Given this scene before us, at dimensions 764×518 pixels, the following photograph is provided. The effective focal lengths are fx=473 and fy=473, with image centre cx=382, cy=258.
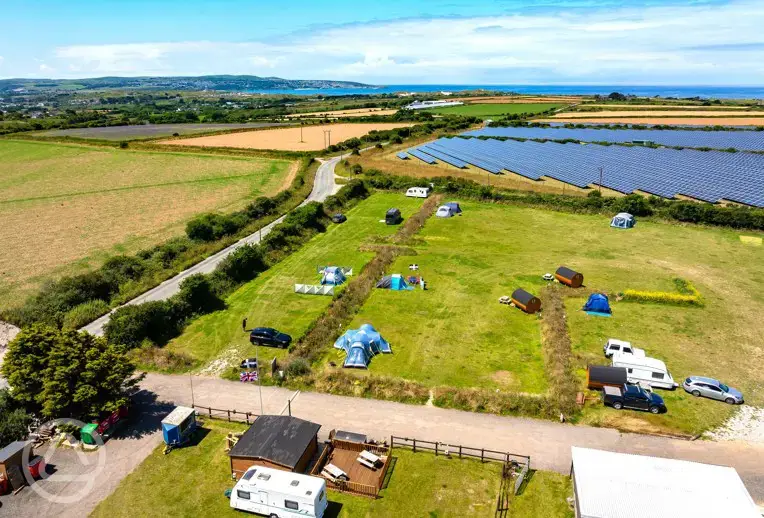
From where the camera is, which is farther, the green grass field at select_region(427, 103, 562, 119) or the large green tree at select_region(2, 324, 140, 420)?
the green grass field at select_region(427, 103, 562, 119)

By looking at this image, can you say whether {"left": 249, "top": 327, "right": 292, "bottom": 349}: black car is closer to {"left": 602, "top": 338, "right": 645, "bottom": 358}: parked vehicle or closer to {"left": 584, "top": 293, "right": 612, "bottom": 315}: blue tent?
{"left": 602, "top": 338, "right": 645, "bottom": 358}: parked vehicle

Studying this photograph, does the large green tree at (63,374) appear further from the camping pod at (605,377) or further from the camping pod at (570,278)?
the camping pod at (570,278)

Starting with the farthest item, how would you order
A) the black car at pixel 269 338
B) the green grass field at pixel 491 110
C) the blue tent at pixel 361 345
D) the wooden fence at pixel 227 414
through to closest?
1. the green grass field at pixel 491 110
2. the black car at pixel 269 338
3. the blue tent at pixel 361 345
4. the wooden fence at pixel 227 414

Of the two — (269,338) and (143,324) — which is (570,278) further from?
(143,324)

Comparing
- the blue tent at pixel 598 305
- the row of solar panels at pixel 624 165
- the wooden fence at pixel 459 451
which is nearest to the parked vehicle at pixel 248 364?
the wooden fence at pixel 459 451

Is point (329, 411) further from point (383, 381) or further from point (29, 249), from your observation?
point (29, 249)

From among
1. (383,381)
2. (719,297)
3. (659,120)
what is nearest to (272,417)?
(383,381)

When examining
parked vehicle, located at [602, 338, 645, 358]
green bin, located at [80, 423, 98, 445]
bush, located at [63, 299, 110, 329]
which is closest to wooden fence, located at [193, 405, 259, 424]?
green bin, located at [80, 423, 98, 445]

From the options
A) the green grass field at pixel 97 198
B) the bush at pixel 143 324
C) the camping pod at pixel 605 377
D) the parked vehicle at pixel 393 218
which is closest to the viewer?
the camping pod at pixel 605 377
